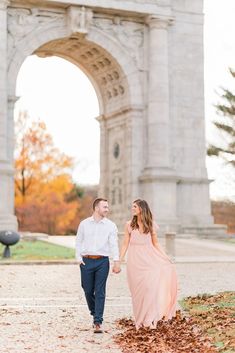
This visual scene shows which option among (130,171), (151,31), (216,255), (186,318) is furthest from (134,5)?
(186,318)

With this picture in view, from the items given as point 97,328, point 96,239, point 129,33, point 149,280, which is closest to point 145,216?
point 96,239

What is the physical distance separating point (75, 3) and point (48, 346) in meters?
24.7

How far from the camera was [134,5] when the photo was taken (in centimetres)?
3275

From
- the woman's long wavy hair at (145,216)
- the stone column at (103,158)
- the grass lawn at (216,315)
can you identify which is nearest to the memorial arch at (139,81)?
the stone column at (103,158)

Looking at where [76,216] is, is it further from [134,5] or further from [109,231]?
[109,231]

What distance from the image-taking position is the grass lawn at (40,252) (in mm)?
22323

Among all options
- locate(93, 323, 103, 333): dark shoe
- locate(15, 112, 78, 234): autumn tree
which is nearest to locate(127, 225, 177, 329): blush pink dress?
locate(93, 323, 103, 333): dark shoe

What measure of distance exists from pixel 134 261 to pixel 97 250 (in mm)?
529

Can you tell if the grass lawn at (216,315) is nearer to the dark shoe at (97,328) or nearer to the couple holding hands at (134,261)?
the couple holding hands at (134,261)

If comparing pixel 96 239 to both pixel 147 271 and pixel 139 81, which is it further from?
pixel 139 81

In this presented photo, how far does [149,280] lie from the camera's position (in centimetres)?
971

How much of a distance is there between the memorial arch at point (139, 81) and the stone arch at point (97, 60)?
4 centimetres

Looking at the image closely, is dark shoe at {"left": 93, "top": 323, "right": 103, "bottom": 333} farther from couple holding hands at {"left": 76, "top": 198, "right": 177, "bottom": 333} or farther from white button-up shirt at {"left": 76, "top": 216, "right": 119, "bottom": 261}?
white button-up shirt at {"left": 76, "top": 216, "right": 119, "bottom": 261}

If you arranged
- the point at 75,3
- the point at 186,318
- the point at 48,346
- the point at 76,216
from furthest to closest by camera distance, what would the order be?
1. the point at 76,216
2. the point at 75,3
3. the point at 186,318
4. the point at 48,346
